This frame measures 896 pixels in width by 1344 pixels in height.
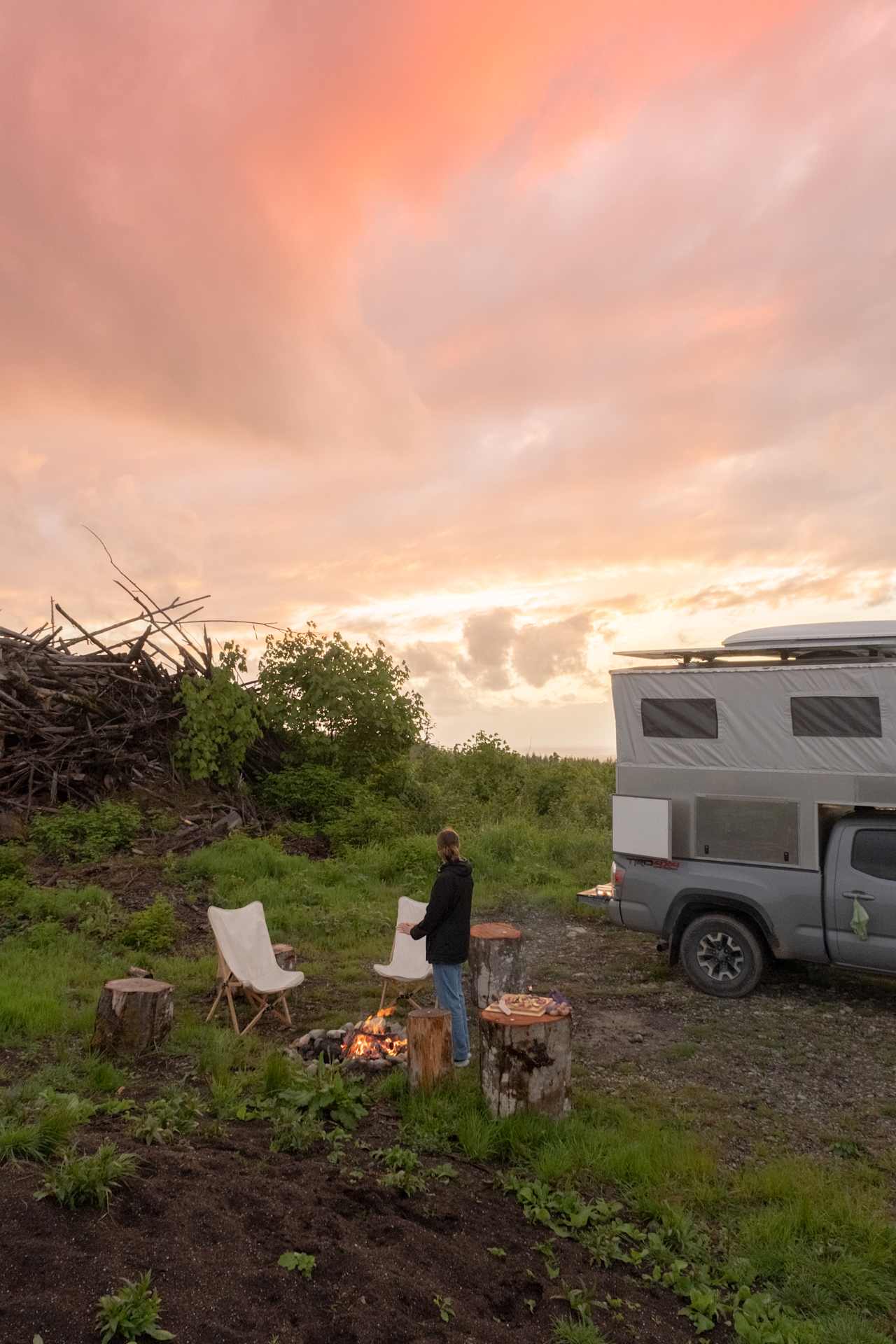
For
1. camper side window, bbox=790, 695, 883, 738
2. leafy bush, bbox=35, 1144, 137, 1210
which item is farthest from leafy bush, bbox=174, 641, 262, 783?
leafy bush, bbox=35, 1144, 137, 1210

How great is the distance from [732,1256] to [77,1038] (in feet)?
18.3

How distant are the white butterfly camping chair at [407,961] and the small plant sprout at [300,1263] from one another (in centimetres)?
437

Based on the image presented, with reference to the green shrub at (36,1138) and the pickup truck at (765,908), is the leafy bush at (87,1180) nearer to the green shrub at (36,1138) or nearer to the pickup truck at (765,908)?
the green shrub at (36,1138)

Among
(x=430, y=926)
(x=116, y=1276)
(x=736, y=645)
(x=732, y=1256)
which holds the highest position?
(x=736, y=645)

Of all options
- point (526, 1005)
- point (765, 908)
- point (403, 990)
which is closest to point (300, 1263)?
point (526, 1005)

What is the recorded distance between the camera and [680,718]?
10.0m

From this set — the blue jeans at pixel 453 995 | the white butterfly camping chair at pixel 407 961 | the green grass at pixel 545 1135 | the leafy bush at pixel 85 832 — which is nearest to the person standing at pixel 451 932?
the blue jeans at pixel 453 995

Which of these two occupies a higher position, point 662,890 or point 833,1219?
point 662,890

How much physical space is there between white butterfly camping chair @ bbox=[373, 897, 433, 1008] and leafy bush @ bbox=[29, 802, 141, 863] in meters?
7.13

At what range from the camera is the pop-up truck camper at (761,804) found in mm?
8828

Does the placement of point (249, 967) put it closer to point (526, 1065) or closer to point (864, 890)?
point (526, 1065)

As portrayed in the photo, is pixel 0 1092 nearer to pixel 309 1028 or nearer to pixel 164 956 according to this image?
pixel 309 1028

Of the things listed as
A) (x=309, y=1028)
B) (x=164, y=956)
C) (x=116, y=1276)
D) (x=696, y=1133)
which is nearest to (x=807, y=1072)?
(x=696, y=1133)

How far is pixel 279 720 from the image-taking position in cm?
2055
